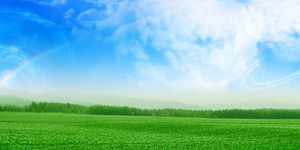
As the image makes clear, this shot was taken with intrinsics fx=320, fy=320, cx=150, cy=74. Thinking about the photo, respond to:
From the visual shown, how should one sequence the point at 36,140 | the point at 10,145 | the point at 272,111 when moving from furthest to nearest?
the point at 272,111
the point at 36,140
the point at 10,145

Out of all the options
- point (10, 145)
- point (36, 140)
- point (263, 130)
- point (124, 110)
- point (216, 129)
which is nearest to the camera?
point (10, 145)

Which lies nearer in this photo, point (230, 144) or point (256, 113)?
point (230, 144)

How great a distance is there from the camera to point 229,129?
50.3ft

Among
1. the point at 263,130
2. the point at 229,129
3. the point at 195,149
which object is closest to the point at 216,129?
the point at 229,129

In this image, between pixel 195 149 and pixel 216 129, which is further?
pixel 216 129

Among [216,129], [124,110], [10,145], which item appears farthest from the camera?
[124,110]

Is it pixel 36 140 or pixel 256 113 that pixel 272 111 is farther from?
pixel 36 140

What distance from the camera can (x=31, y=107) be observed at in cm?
4216

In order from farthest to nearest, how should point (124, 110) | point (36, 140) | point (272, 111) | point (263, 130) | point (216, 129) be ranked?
point (124, 110) → point (272, 111) → point (216, 129) → point (263, 130) → point (36, 140)

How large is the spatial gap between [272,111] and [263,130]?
23902 mm

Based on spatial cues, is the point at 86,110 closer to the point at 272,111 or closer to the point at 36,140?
the point at 272,111

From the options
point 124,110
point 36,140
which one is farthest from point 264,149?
point 124,110

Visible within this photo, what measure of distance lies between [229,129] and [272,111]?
77.3ft

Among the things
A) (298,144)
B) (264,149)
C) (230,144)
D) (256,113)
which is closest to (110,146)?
(230,144)
